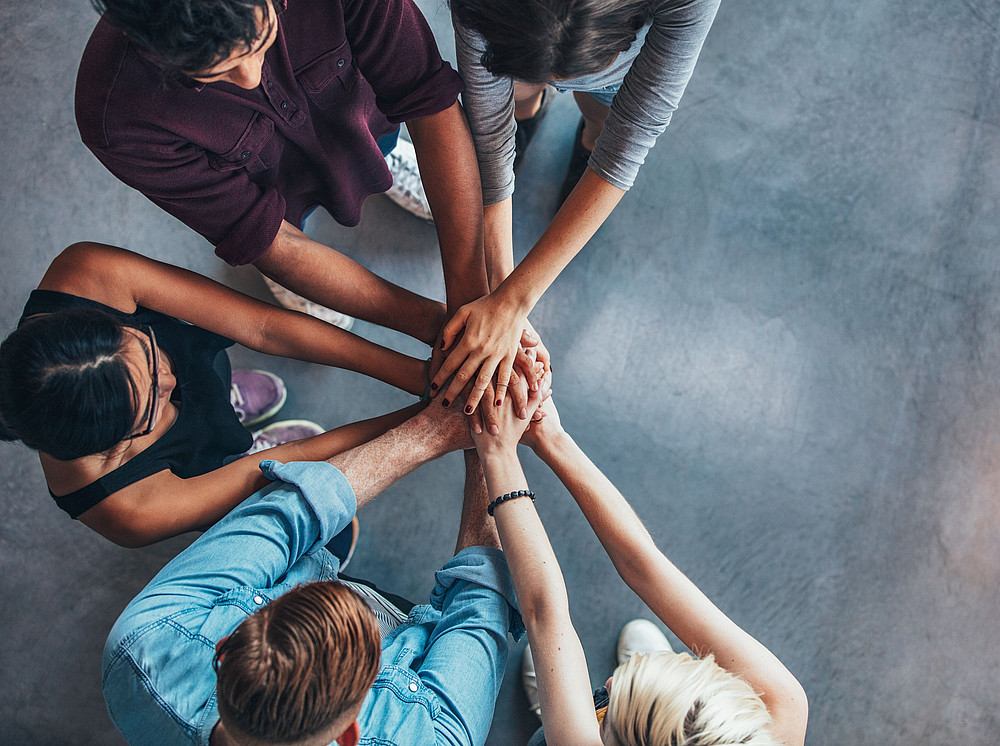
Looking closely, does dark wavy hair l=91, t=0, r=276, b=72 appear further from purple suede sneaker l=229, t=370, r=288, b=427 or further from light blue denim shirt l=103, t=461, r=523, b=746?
purple suede sneaker l=229, t=370, r=288, b=427

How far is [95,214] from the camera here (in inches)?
84.7

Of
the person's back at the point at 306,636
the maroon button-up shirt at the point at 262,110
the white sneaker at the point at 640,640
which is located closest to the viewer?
the person's back at the point at 306,636

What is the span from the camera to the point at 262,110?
1154 millimetres

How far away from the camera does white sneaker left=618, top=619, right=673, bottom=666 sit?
192cm

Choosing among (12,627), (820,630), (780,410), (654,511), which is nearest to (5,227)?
(12,627)

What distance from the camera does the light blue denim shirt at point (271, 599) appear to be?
Result: 1.05m

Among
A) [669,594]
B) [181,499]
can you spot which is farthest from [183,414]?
[669,594]

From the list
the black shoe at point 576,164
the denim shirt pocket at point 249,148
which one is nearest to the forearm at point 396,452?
the denim shirt pocket at point 249,148

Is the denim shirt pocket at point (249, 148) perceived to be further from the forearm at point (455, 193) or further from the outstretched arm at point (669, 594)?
the outstretched arm at point (669, 594)

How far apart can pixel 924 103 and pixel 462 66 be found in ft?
6.42

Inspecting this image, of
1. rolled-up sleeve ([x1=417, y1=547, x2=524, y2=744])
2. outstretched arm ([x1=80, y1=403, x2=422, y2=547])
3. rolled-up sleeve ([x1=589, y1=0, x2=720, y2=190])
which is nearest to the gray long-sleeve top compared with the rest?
rolled-up sleeve ([x1=589, y1=0, x2=720, y2=190])

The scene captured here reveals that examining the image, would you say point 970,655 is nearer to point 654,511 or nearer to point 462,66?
point 654,511

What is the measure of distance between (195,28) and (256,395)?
1391mm

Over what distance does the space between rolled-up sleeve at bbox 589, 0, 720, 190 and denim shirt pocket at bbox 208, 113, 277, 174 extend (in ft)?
2.28
